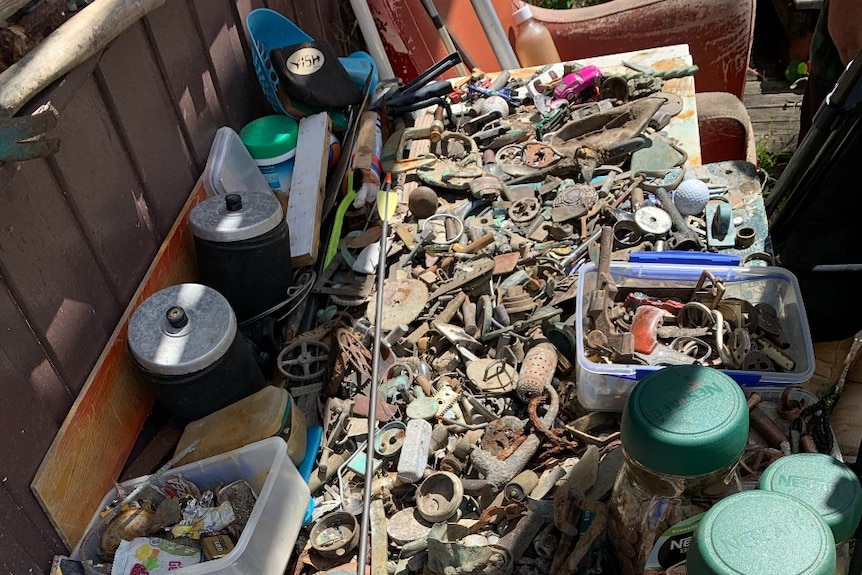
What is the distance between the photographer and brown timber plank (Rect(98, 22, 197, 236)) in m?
2.03

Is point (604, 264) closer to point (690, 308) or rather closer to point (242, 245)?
point (690, 308)

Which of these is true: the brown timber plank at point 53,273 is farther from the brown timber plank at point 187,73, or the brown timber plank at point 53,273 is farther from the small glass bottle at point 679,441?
the small glass bottle at point 679,441

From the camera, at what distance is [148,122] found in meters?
2.19

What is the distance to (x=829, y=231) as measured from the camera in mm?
2785

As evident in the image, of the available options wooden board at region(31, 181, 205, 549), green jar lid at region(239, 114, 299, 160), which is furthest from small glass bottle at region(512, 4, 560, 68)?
wooden board at region(31, 181, 205, 549)

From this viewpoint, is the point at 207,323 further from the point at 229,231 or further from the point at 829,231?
the point at 829,231

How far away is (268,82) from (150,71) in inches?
30.2

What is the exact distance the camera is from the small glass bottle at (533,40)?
388 cm

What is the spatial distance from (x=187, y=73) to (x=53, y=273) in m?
1.02

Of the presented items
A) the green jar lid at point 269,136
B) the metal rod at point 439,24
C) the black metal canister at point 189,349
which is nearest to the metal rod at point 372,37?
the metal rod at point 439,24

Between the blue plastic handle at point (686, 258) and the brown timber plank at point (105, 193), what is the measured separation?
1.56m

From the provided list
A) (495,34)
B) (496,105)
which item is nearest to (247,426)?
(496,105)

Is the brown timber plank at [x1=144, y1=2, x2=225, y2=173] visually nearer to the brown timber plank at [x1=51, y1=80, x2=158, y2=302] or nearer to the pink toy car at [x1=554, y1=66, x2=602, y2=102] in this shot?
the brown timber plank at [x1=51, y1=80, x2=158, y2=302]

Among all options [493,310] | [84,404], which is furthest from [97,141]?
[493,310]
